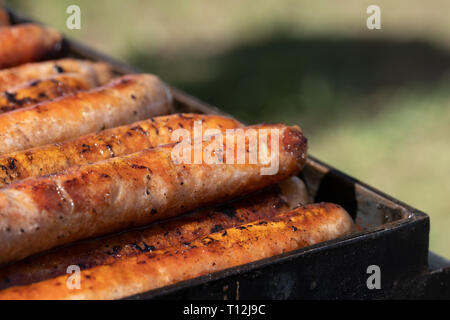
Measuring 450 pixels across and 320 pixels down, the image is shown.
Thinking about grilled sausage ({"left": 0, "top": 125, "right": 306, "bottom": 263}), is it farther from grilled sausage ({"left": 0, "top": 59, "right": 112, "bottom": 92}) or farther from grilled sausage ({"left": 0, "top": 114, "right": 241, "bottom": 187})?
grilled sausage ({"left": 0, "top": 59, "right": 112, "bottom": 92})

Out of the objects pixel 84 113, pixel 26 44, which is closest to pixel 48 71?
pixel 26 44

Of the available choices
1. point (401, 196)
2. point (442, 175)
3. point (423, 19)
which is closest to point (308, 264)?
point (401, 196)

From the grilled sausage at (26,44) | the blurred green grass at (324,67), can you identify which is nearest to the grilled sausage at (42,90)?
the grilled sausage at (26,44)

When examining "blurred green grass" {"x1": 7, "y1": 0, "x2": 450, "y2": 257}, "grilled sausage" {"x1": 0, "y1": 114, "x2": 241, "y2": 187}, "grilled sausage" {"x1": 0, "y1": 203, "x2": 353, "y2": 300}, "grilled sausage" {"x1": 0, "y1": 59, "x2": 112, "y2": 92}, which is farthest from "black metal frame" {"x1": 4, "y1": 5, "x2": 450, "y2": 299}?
"blurred green grass" {"x1": 7, "y1": 0, "x2": 450, "y2": 257}

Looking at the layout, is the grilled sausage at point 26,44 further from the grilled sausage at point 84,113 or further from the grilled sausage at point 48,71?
the grilled sausage at point 84,113

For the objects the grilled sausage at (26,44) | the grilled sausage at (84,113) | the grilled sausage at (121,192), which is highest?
the grilled sausage at (26,44)

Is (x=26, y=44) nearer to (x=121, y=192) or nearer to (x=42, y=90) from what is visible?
(x=42, y=90)
